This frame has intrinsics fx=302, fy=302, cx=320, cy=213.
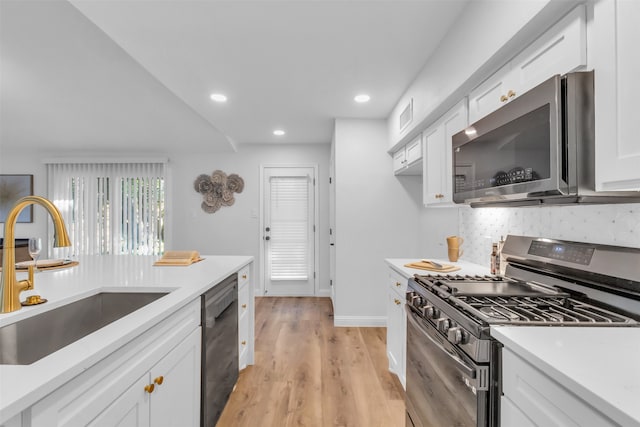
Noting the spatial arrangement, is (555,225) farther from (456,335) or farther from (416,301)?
(456,335)

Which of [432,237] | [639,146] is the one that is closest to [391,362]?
[432,237]

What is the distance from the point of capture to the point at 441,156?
2104 mm

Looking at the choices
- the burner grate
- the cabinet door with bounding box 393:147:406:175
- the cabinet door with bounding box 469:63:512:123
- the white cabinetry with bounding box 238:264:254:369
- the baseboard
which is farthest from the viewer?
the baseboard

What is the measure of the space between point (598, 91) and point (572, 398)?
862 millimetres

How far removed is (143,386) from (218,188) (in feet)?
13.3

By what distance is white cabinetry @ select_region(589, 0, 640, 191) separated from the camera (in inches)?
31.6

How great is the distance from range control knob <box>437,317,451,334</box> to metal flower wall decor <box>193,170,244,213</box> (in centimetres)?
403

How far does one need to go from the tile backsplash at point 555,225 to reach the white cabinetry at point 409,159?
63cm

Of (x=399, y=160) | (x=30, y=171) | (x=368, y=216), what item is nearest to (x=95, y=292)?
(x=368, y=216)

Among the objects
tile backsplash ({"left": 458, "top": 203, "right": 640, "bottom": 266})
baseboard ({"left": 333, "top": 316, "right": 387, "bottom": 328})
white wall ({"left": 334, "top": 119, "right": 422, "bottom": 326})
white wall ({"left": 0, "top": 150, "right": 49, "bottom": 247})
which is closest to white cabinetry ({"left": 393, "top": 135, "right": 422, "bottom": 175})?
white wall ({"left": 334, "top": 119, "right": 422, "bottom": 326})

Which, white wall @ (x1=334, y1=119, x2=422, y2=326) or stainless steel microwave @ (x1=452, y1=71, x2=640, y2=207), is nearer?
stainless steel microwave @ (x1=452, y1=71, x2=640, y2=207)

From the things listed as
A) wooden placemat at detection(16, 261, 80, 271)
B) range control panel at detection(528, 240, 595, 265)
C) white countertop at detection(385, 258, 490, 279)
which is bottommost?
white countertop at detection(385, 258, 490, 279)

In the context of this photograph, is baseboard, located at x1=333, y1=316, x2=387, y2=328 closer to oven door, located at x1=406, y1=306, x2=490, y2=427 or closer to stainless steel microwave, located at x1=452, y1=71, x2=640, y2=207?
oven door, located at x1=406, y1=306, x2=490, y2=427

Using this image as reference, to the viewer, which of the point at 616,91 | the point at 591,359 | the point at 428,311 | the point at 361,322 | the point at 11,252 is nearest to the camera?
the point at 591,359
